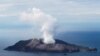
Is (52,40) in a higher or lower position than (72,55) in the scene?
higher

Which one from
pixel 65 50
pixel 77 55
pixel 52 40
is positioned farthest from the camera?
pixel 52 40

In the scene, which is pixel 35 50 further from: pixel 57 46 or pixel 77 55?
pixel 77 55

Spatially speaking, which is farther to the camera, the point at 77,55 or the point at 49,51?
the point at 49,51

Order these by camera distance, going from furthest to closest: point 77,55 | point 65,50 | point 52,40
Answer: point 52,40, point 65,50, point 77,55

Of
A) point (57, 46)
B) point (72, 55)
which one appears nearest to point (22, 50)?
point (57, 46)

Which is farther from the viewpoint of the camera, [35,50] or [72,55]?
[35,50]

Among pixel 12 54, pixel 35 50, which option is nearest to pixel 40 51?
pixel 35 50

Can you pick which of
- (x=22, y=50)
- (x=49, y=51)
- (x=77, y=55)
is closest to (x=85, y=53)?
(x=77, y=55)

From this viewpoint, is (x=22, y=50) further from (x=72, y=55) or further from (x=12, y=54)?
(x=72, y=55)

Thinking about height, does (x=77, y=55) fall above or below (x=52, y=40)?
below
